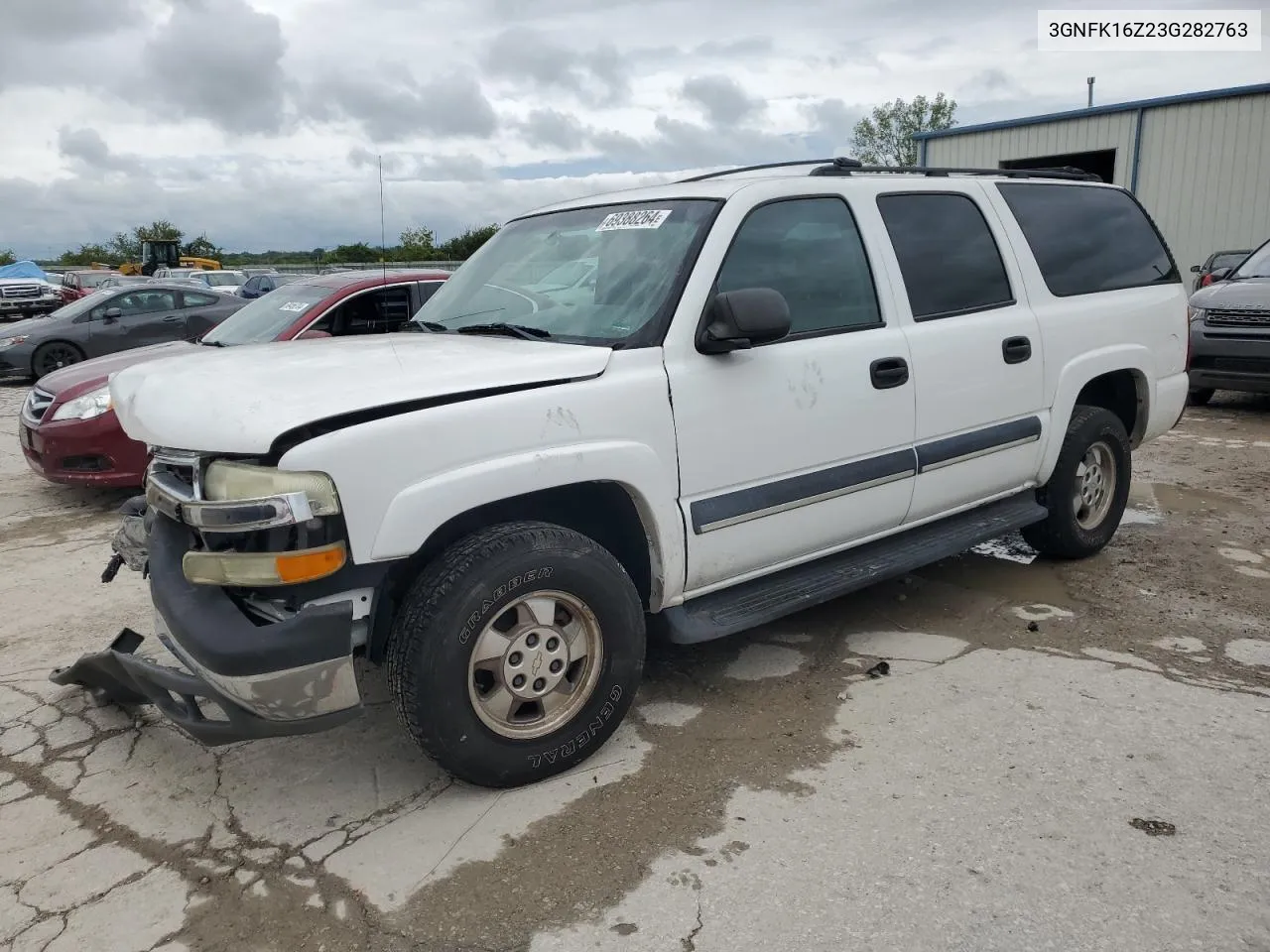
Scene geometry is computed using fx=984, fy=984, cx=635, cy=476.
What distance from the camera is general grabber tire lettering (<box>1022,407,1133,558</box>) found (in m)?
4.77

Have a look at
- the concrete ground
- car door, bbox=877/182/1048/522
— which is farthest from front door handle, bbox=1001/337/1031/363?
the concrete ground

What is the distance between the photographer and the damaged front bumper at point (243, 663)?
2.57 metres

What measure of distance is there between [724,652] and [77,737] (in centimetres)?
243

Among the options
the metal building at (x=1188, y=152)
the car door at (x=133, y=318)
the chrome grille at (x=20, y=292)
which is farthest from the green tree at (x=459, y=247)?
the chrome grille at (x=20, y=292)

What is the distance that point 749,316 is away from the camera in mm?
3094

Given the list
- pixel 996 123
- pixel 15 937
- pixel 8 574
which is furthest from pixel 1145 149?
pixel 15 937

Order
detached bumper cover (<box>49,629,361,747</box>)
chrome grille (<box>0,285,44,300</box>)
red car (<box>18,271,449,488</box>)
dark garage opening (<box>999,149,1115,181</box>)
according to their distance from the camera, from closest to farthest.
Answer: detached bumper cover (<box>49,629,361,747</box>) → red car (<box>18,271,449,488</box>) → dark garage opening (<box>999,149,1115,181</box>) → chrome grille (<box>0,285,44,300</box>)

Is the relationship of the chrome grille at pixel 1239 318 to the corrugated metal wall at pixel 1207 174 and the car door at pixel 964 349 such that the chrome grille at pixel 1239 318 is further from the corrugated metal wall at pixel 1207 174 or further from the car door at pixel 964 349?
the corrugated metal wall at pixel 1207 174

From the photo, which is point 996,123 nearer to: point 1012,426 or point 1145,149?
point 1145,149

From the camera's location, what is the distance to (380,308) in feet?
23.3

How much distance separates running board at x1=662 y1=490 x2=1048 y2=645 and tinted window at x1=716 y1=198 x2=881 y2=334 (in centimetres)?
92

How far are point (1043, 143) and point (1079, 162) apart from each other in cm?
323

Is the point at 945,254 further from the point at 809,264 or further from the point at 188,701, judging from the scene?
the point at 188,701

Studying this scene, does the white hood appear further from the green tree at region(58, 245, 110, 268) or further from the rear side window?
the green tree at region(58, 245, 110, 268)
